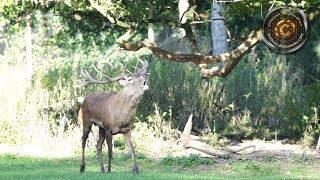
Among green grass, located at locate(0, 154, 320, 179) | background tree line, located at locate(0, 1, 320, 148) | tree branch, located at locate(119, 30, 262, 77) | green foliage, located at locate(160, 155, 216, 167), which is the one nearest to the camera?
green grass, located at locate(0, 154, 320, 179)

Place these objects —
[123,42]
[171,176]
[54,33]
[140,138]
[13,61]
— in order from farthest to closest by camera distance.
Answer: [54,33] < [13,61] < [140,138] < [123,42] < [171,176]

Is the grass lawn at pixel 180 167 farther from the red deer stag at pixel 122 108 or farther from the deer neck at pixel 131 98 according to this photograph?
the deer neck at pixel 131 98

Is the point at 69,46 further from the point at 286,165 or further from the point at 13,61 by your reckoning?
the point at 286,165

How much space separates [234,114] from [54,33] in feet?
18.6

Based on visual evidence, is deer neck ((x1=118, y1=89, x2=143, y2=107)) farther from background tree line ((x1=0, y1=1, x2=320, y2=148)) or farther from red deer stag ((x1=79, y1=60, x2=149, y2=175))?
background tree line ((x1=0, y1=1, x2=320, y2=148))

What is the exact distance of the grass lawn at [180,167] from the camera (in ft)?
45.2

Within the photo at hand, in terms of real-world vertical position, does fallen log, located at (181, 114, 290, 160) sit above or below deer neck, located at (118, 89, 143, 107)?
below

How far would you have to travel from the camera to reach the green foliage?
1552 cm

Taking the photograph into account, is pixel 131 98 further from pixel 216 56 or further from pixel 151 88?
pixel 151 88

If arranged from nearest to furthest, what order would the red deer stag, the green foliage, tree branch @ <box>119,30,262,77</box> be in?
1. the red deer stag
2. the green foliage
3. tree branch @ <box>119,30,262,77</box>

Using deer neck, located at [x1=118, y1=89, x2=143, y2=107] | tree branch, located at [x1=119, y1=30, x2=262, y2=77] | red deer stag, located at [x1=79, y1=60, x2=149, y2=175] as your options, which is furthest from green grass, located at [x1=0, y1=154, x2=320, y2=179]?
tree branch, located at [x1=119, y1=30, x2=262, y2=77]

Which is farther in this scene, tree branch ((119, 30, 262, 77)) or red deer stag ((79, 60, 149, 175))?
tree branch ((119, 30, 262, 77))

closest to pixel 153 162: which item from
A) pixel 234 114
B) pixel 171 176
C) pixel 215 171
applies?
pixel 215 171

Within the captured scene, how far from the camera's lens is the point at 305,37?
16.2m
